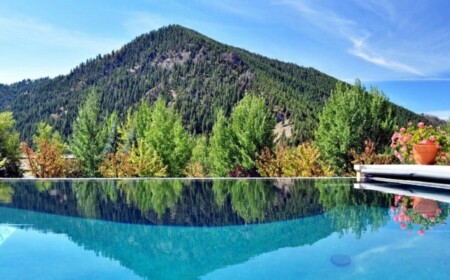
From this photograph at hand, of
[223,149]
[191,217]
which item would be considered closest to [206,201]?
[191,217]

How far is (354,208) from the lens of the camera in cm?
576

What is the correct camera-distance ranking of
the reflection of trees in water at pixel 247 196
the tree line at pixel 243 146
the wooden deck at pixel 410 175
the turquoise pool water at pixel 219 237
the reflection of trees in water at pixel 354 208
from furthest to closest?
the tree line at pixel 243 146
the wooden deck at pixel 410 175
the reflection of trees in water at pixel 247 196
the reflection of trees in water at pixel 354 208
the turquoise pool water at pixel 219 237

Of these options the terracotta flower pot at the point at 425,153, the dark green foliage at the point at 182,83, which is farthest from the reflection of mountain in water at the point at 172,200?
the dark green foliage at the point at 182,83

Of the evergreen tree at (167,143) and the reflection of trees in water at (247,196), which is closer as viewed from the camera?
the reflection of trees in water at (247,196)

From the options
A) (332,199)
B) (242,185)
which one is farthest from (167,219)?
(242,185)

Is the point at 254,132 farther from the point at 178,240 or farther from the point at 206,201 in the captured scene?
the point at 178,240

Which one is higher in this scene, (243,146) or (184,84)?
(184,84)

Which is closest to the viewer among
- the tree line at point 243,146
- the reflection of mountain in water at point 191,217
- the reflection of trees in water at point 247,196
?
the reflection of mountain in water at point 191,217

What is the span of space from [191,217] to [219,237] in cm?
99

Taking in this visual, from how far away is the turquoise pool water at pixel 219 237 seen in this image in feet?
11.0

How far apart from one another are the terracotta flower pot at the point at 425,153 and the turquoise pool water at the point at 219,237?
1.51 metres

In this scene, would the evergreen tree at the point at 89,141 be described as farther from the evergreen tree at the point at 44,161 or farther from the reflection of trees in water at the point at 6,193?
the reflection of trees in water at the point at 6,193

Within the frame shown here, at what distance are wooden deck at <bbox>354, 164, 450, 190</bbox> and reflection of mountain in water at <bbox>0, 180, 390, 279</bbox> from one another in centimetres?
81

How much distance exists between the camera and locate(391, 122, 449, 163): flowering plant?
329 inches
